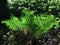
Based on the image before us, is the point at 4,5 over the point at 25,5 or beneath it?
over

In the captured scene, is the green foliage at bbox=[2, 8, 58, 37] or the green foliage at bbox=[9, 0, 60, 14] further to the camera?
the green foliage at bbox=[9, 0, 60, 14]

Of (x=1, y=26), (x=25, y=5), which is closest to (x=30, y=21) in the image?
(x=1, y=26)

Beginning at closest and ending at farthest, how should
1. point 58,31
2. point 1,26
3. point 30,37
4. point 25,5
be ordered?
1. point 30,37
2. point 58,31
3. point 1,26
4. point 25,5

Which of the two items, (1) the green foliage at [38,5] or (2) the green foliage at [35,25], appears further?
(1) the green foliage at [38,5]

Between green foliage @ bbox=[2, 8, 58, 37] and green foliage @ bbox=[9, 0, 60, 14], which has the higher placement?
green foliage @ bbox=[2, 8, 58, 37]

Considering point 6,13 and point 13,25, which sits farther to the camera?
point 6,13

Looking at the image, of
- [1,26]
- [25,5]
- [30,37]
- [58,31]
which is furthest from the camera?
[25,5]

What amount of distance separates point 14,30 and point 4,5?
5.87ft

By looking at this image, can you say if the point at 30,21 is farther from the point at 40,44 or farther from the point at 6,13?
the point at 6,13

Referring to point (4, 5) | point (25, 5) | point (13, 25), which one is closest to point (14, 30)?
point (13, 25)

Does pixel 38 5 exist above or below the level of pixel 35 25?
below

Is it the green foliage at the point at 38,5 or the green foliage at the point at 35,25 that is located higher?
the green foliage at the point at 35,25

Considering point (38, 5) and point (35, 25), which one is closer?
point (35, 25)

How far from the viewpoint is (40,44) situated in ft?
16.3
